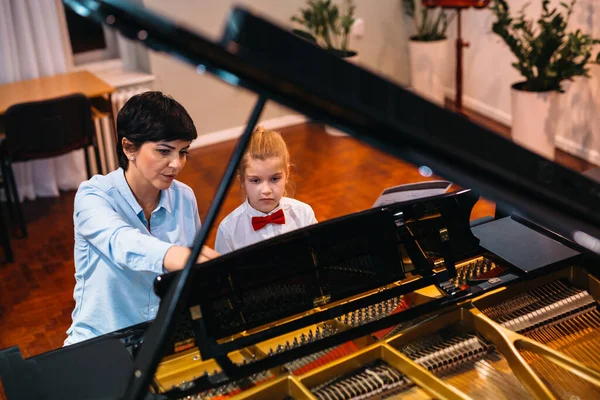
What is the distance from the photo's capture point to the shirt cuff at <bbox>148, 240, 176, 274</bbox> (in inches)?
70.5

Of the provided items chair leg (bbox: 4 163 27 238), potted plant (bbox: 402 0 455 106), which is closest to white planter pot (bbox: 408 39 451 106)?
potted plant (bbox: 402 0 455 106)

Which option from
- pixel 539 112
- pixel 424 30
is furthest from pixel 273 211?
pixel 424 30

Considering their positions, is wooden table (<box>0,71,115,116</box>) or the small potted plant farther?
the small potted plant

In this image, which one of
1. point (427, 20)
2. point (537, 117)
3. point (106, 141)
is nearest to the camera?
point (537, 117)

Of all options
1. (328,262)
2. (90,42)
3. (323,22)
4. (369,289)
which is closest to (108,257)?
(328,262)

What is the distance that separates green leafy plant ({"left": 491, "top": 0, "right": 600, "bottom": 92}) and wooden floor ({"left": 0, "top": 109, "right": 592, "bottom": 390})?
0.64 meters

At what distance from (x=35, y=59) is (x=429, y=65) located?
305 cm

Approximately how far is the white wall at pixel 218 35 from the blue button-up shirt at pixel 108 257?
3.05 metres

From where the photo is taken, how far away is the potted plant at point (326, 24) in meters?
5.78

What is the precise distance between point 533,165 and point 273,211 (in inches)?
58.6

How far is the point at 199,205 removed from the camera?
4957mm

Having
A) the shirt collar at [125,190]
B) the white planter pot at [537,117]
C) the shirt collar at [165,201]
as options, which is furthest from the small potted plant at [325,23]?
the shirt collar at [125,190]

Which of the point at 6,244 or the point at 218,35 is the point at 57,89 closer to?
the point at 6,244

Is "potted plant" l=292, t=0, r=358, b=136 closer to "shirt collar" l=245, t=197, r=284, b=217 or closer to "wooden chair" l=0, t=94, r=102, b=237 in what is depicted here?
"wooden chair" l=0, t=94, r=102, b=237
